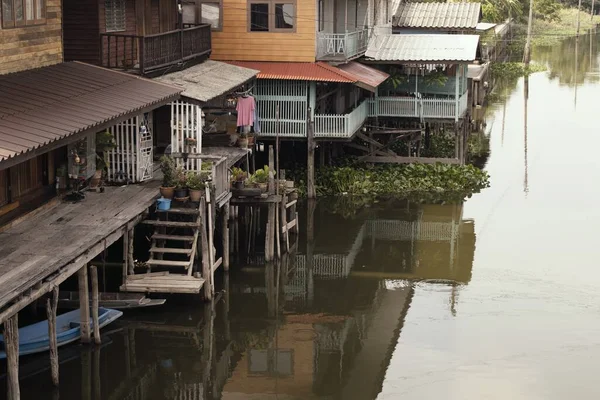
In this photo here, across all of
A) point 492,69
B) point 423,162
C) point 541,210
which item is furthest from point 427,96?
point 492,69

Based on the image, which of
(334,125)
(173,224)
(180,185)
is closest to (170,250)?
(173,224)

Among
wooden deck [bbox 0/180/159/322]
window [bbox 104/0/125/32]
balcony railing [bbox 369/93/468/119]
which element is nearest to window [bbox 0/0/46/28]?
window [bbox 104/0/125/32]

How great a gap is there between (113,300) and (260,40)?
1583 cm

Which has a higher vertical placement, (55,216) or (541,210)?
(55,216)

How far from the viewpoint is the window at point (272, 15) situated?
39.2 metres

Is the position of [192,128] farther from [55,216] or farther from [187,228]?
[55,216]

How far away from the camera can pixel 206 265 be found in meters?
27.5

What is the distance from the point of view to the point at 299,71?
3862 cm

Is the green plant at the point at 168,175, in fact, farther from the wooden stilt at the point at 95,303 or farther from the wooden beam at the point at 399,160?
the wooden beam at the point at 399,160

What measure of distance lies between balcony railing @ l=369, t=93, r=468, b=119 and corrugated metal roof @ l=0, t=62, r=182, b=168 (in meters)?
13.8

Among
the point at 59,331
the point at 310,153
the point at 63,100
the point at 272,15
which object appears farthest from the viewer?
the point at 272,15

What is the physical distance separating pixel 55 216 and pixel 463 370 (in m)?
9.79

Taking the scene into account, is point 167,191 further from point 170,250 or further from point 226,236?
point 226,236

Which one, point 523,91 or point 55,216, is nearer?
point 55,216
